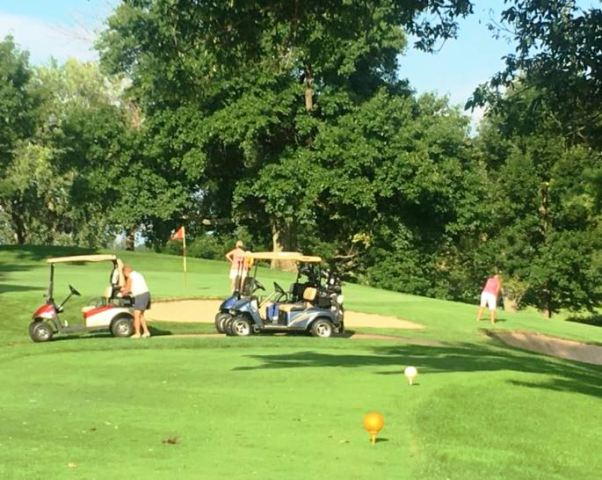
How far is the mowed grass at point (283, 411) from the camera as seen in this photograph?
302 inches

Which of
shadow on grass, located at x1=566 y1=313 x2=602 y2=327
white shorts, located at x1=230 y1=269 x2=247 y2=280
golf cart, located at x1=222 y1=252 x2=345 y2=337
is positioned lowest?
shadow on grass, located at x1=566 y1=313 x2=602 y2=327

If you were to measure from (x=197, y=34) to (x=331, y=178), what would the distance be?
114ft

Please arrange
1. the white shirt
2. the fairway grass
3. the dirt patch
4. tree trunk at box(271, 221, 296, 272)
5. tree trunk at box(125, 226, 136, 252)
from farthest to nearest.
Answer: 1. tree trunk at box(125, 226, 136, 252)
2. tree trunk at box(271, 221, 296, 272)
3. the dirt patch
4. the white shirt
5. the fairway grass

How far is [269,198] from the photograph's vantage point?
4506cm

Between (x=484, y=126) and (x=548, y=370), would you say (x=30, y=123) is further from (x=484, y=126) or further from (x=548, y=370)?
(x=548, y=370)

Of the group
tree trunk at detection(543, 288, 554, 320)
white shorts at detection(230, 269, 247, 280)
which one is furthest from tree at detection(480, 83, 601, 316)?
white shorts at detection(230, 269, 247, 280)

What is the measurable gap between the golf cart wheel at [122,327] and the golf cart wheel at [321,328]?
4.31m

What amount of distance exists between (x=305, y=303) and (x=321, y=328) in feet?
2.34

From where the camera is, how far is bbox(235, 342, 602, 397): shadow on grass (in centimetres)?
1517

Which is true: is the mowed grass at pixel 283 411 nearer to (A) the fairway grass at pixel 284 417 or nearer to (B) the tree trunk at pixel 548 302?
(A) the fairway grass at pixel 284 417

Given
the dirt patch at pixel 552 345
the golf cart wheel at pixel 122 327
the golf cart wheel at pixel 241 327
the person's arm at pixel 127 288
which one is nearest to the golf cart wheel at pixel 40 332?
the golf cart wheel at pixel 122 327

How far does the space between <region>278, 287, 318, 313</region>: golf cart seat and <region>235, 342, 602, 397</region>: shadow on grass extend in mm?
2612

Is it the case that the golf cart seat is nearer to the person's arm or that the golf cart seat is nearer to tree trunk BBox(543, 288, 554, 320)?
the person's arm

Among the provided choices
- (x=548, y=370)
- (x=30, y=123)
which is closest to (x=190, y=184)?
(x=30, y=123)
